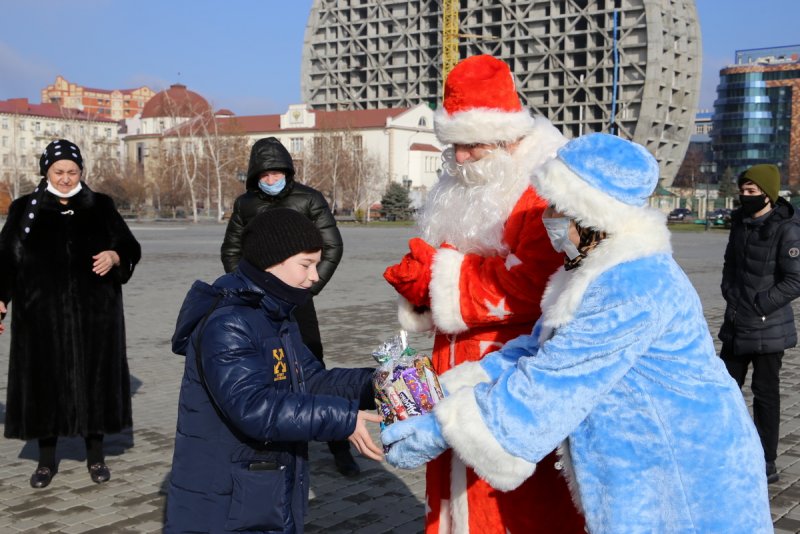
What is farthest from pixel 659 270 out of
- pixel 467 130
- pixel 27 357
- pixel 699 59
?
pixel 699 59

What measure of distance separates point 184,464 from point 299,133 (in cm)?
8553

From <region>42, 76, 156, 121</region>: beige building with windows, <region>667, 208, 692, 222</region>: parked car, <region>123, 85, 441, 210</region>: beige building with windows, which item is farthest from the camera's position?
<region>42, 76, 156, 121</region>: beige building with windows

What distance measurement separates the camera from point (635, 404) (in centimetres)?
204

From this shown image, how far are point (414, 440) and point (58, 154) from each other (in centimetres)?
Result: 352

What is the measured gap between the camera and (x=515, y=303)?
272 cm

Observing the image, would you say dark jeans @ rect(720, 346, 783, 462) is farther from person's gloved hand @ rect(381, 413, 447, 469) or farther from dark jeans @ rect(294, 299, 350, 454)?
person's gloved hand @ rect(381, 413, 447, 469)

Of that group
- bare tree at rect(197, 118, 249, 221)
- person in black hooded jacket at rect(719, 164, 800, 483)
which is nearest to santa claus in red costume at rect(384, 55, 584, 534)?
person in black hooded jacket at rect(719, 164, 800, 483)

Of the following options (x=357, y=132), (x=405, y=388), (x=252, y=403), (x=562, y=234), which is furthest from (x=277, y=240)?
(x=357, y=132)

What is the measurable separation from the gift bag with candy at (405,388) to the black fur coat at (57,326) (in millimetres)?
3094

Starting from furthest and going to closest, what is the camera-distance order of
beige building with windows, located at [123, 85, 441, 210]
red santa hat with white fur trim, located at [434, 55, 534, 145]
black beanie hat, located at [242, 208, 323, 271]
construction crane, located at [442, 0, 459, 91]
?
1. construction crane, located at [442, 0, 459, 91]
2. beige building with windows, located at [123, 85, 441, 210]
3. red santa hat with white fur trim, located at [434, 55, 534, 145]
4. black beanie hat, located at [242, 208, 323, 271]

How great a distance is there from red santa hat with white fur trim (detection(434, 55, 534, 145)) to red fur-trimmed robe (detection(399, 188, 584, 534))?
31cm

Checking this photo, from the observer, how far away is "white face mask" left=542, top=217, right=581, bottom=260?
2.24 meters

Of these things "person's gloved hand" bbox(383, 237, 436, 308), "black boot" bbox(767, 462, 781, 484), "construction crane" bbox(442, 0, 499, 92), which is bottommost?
"black boot" bbox(767, 462, 781, 484)

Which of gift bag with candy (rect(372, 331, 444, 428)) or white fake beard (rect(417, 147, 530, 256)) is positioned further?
white fake beard (rect(417, 147, 530, 256))
